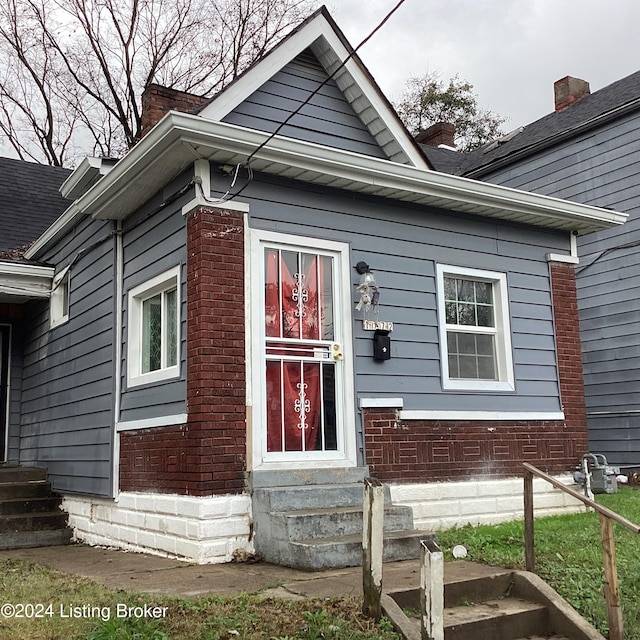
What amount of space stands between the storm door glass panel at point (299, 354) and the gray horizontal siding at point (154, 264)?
82cm

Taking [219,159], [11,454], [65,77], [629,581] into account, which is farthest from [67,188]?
[65,77]

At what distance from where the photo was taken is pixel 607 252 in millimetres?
11977

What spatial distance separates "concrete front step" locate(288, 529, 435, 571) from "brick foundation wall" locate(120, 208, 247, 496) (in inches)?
38.7

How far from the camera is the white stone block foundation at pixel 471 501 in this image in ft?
24.9

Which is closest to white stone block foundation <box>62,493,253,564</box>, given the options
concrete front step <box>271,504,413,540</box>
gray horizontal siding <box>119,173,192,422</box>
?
concrete front step <box>271,504,413,540</box>

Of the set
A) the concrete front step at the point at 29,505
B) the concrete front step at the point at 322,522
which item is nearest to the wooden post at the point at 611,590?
the concrete front step at the point at 322,522

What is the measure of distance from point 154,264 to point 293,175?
67.5 inches

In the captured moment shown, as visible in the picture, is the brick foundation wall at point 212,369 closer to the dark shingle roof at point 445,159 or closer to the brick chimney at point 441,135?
the dark shingle roof at point 445,159

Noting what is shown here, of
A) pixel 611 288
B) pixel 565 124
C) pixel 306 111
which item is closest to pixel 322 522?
pixel 306 111

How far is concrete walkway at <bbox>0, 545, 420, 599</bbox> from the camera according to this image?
491 cm

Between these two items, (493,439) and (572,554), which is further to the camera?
(493,439)

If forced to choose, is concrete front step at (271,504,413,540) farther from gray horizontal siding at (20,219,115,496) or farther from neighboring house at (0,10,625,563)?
gray horizontal siding at (20,219,115,496)

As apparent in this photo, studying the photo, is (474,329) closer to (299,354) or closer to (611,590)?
(299,354)

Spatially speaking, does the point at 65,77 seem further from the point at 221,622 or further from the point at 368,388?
the point at 221,622
